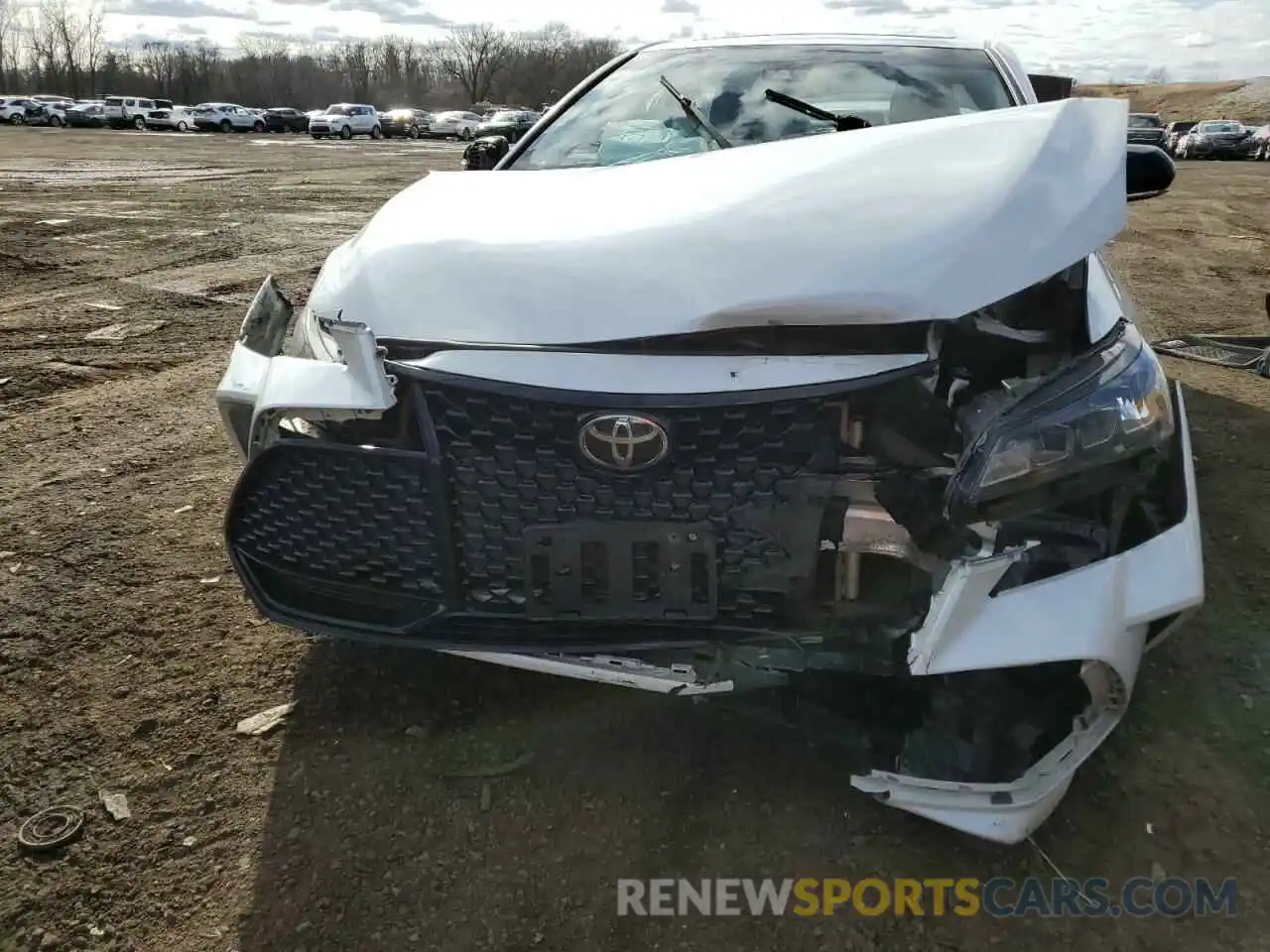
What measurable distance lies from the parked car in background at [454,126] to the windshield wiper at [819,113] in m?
42.4

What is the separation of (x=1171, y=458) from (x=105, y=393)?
4731mm

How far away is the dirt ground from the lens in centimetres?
184

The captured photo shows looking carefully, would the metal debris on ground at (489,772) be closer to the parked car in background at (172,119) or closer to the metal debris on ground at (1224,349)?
the metal debris on ground at (1224,349)

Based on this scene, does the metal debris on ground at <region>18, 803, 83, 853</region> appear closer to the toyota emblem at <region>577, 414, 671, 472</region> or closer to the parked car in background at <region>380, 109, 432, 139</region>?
the toyota emblem at <region>577, 414, 671, 472</region>

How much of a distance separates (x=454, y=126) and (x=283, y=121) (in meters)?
9.01

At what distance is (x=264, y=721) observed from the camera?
2.40 m

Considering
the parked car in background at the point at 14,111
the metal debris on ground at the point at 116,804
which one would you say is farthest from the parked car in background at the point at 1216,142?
the parked car in background at the point at 14,111

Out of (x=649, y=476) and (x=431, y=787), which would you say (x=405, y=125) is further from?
(x=649, y=476)

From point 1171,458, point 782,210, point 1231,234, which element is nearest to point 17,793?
point 782,210

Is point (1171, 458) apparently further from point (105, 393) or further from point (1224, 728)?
point (105, 393)

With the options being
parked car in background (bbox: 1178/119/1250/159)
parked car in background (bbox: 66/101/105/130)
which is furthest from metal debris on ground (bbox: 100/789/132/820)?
parked car in background (bbox: 66/101/105/130)

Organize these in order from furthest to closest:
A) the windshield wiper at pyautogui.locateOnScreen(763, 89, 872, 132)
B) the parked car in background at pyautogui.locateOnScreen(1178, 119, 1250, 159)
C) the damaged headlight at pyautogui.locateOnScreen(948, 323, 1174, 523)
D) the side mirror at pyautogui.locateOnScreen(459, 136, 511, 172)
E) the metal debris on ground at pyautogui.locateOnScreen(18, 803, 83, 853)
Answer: the parked car in background at pyautogui.locateOnScreen(1178, 119, 1250, 159)
the side mirror at pyautogui.locateOnScreen(459, 136, 511, 172)
the windshield wiper at pyautogui.locateOnScreen(763, 89, 872, 132)
the metal debris on ground at pyautogui.locateOnScreen(18, 803, 83, 853)
the damaged headlight at pyautogui.locateOnScreen(948, 323, 1174, 523)

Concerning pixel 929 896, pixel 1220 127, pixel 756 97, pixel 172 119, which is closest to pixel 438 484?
pixel 929 896

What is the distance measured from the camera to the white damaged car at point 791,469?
1.74m
